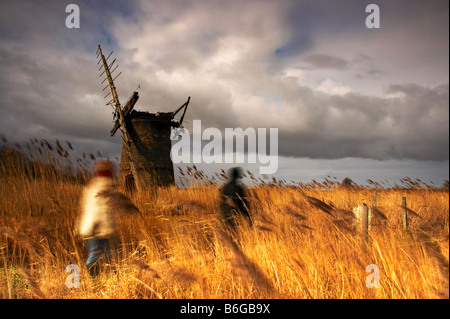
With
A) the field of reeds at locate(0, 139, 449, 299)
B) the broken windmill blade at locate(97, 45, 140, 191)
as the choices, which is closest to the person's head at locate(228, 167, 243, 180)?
the field of reeds at locate(0, 139, 449, 299)

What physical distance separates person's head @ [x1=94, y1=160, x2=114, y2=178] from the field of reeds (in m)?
0.81

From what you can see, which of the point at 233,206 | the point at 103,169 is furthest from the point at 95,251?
the point at 233,206

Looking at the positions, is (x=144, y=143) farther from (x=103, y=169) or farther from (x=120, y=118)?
(x=103, y=169)

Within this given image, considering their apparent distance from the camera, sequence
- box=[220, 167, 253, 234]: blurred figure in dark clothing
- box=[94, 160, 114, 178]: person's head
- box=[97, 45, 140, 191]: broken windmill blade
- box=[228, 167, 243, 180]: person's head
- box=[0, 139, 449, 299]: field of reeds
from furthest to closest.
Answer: box=[97, 45, 140, 191]: broken windmill blade, box=[228, 167, 243, 180]: person's head, box=[220, 167, 253, 234]: blurred figure in dark clothing, box=[94, 160, 114, 178]: person's head, box=[0, 139, 449, 299]: field of reeds

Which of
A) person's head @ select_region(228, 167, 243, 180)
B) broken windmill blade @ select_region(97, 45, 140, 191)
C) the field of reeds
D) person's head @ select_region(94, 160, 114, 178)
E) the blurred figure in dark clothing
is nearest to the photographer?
the field of reeds

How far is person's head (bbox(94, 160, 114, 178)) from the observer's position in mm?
3426

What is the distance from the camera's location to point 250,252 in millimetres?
3436

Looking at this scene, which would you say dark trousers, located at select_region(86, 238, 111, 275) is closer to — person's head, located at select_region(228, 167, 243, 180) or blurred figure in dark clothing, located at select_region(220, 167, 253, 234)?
blurred figure in dark clothing, located at select_region(220, 167, 253, 234)

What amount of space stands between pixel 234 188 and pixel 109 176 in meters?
2.20

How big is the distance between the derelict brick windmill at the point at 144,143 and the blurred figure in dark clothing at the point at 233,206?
582cm

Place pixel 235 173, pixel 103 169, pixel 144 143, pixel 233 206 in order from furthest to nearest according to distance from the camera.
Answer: pixel 144 143, pixel 235 173, pixel 233 206, pixel 103 169

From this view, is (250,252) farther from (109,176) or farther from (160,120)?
(160,120)

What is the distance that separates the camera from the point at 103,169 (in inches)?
136
